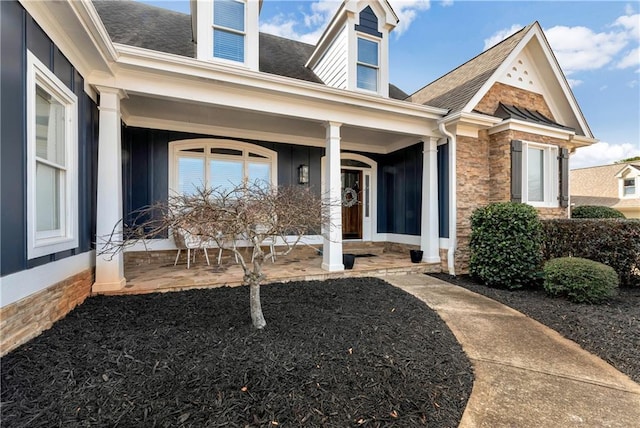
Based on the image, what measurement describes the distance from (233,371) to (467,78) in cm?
786

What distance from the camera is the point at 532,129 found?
6117 millimetres

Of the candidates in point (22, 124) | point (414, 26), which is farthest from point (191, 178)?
point (414, 26)

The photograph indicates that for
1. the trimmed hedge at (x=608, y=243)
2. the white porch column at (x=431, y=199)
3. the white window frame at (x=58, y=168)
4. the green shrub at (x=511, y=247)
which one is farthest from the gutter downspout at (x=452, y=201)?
the white window frame at (x=58, y=168)

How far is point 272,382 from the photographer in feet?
6.64

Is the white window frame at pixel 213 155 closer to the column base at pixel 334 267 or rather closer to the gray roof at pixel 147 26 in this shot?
the gray roof at pixel 147 26

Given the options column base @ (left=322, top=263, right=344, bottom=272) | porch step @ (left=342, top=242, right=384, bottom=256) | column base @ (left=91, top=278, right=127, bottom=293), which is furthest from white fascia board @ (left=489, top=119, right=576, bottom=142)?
column base @ (left=91, top=278, right=127, bottom=293)

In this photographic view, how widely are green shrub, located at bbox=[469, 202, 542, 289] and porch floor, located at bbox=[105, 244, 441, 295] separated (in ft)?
3.74

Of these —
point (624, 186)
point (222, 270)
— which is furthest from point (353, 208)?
point (624, 186)

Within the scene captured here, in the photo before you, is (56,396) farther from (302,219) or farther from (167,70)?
(167,70)

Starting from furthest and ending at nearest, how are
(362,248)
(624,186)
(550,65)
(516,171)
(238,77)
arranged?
(624,186) → (362,248) → (550,65) → (516,171) → (238,77)

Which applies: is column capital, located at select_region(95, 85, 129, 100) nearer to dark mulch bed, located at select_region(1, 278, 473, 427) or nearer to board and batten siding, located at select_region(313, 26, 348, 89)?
dark mulch bed, located at select_region(1, 278, 473, 427)

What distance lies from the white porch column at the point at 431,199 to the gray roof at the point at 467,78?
0.88 m

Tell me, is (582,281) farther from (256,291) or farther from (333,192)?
(256,291)

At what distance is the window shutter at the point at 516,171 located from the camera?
5.94 meters
